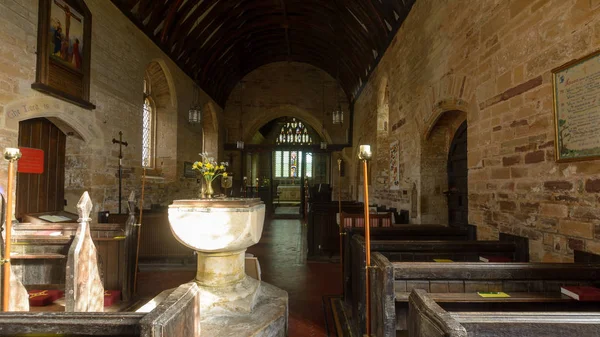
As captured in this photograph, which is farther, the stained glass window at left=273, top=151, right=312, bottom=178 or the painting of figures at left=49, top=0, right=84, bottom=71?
the stained glass window at left=273, top=151, right=312, bottom=178

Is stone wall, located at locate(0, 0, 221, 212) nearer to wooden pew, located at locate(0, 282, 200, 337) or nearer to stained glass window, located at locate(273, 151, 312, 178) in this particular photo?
wooden pew, located at locate(0, 282, 200, 337)

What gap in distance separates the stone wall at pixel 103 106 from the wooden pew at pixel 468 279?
163 inches

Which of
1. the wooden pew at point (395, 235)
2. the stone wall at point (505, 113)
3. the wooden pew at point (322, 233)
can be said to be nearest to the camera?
the stone wall at point (505, 113)

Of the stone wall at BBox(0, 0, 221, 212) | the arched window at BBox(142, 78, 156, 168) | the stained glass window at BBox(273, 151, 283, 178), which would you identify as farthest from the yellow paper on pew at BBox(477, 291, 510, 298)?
the stained glass window at BBox(273, 151, 283, 178)

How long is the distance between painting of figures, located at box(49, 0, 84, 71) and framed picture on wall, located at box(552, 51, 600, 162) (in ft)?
18.0

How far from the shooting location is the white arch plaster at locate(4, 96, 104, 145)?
3833 millimetres

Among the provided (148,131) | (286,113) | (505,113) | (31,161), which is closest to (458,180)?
(505,113)

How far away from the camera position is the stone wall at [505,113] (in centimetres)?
241

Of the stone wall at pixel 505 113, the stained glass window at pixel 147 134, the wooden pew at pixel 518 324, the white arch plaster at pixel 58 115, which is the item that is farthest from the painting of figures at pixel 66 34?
the wooden pew at pixel 518 324

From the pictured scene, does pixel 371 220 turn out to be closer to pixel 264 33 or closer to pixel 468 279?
pixel 468 279

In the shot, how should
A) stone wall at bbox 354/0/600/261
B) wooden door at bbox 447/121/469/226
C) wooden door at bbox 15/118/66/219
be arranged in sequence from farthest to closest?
wooden door at bbox 447/121/469/226 < wooden door at bbox 15/118/66/219 < stone wall at bbox 354/0/600/261

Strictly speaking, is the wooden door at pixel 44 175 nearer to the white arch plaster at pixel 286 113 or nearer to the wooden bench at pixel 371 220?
the wooden bench at pixel 371 220

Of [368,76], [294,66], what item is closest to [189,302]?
[368,76]

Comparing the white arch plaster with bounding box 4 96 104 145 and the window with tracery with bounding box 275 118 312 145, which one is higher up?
the window with tracery with bounding box 275 118 312 145
